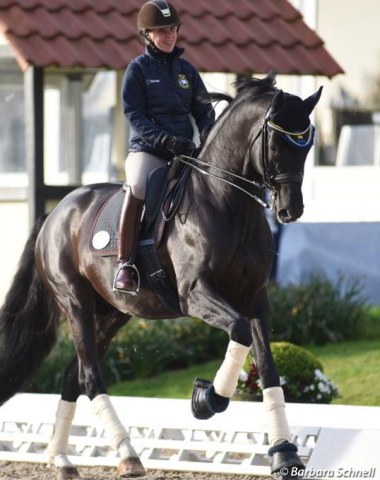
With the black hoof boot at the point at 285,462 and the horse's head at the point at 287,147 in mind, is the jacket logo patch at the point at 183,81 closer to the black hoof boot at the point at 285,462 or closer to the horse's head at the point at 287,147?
the horse's head at the point at 287,147

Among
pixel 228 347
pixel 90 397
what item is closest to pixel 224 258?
pixel 228 347

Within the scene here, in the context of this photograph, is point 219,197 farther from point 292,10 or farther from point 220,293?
point 292,10

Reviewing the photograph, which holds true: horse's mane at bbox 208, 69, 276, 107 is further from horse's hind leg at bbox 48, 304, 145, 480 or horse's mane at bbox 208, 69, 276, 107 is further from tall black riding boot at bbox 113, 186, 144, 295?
horse's hind leg at bbox 48, 304, 145, 480

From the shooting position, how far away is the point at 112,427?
7492 mm

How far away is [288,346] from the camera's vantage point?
9.71 metres

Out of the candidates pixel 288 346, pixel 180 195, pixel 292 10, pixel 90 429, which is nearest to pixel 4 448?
pixel 90 429

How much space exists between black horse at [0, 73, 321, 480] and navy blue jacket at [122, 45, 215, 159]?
12.3 inches

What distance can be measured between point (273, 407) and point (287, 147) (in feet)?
4.77

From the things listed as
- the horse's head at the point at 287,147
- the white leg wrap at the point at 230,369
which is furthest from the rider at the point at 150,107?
the white leg wrap at the point at 230,369

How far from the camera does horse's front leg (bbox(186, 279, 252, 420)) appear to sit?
6770 mm

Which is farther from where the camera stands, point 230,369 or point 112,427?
point 112,427

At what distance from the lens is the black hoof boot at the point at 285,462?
6.92 m

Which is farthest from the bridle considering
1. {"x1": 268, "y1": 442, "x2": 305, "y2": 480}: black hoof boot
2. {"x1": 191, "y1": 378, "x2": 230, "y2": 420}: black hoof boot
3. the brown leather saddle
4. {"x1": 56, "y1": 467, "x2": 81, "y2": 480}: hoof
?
{"x1": 56, "y1": 467, "x2": 81, "y2": 480}: hoof

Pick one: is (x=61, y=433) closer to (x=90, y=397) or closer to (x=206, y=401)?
(x=90, y=397)
